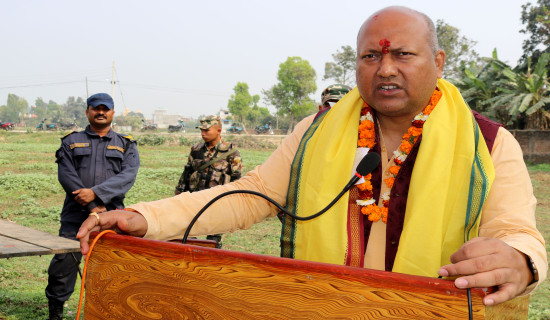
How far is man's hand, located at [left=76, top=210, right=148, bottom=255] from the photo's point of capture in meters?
1.66

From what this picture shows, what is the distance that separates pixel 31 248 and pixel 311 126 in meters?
2.01

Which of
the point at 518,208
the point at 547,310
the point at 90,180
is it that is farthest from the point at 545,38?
the point at 518,208

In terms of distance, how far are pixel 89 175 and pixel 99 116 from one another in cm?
63

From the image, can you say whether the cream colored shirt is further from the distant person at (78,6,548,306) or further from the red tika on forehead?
the red tika on forehead

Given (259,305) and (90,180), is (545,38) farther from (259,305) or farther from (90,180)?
(259,305)

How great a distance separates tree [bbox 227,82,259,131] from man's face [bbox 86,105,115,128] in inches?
2486

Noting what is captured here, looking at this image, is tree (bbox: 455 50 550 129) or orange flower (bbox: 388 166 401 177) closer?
orange flower (bbox: 388 166 401 177)

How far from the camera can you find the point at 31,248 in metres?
3.10

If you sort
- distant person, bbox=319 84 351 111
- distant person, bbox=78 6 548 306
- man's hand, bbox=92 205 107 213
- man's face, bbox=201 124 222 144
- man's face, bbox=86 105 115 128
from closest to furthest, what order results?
distant person, bbox=78 6 548 306 < man's hand, bbox=92 205 107 213 < man's face, bbox=86 105 115 128 < distant person, bbox=319 84 351 111 < man's face, bbox=201 124 222 144

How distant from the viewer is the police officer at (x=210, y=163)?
6.67 m

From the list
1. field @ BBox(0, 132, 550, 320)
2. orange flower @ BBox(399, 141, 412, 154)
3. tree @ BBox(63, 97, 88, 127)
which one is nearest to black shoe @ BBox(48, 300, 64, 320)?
field @ BBox(0, 132, 550, 320)

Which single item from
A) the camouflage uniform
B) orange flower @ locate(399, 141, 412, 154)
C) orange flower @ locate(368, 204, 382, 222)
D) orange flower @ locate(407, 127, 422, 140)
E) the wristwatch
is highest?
orange flower @ locate(407, 127, 422, 140)

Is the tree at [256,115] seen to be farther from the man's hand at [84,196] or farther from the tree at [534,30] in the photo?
the man's hand at [84,196]

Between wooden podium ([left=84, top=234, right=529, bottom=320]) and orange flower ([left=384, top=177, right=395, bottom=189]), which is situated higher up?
orange flower ([left=384, top=177, right=395, bottom=189])
